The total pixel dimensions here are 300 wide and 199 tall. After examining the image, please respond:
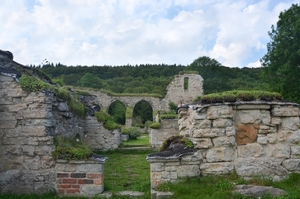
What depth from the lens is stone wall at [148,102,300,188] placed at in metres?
5.53

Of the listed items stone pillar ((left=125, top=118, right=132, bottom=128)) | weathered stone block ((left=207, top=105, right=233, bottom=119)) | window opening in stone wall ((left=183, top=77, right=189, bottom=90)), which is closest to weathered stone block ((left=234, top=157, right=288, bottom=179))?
weathered stone block ((left=207, top=105, right=233, bottom=119))

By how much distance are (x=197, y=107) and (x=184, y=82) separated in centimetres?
3015

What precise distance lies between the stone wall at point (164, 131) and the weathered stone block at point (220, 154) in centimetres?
938

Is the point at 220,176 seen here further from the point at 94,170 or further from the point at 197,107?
the point at 94,170

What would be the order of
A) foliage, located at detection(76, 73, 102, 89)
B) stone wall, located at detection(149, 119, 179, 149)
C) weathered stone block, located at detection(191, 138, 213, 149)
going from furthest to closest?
foliage, located at detection(76, 73, 102, 89), stone wall, located at detection(149, 119, 179, 149), weathered stone block, located at detection(191, 138, 213, 149)

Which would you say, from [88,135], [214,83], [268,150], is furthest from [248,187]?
[214,83]

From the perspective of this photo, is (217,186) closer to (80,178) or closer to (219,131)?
(219,131)

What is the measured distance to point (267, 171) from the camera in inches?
217

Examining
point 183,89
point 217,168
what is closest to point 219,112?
point 217,168

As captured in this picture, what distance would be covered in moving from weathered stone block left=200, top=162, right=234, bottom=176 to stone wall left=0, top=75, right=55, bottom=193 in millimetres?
3166

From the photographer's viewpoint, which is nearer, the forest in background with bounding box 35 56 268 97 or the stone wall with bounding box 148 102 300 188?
the stone wall with bounding box 148 102 300 188

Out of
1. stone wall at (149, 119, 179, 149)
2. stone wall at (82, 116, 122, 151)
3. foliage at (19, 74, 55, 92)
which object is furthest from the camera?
stone wall at (149, 119, 179, 149)

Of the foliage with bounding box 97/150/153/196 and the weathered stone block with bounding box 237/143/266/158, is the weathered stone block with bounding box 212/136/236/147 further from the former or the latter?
the foliage with bounding box 97/150/153/196

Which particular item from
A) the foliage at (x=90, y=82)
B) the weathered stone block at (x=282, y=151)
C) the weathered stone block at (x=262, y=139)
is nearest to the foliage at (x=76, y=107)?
the weathered stone block at (x=262, y=139)
